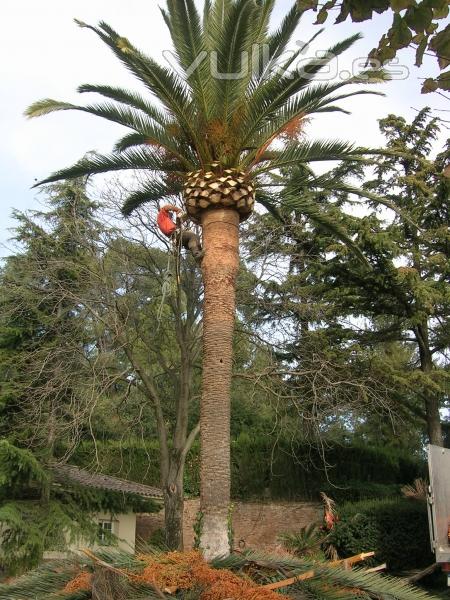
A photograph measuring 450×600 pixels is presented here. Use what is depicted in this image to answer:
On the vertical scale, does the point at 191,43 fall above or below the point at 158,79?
above

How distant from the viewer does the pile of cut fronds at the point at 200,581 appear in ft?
16.5

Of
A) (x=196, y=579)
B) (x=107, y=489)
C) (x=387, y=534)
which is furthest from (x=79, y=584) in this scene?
(x=107, y=489)

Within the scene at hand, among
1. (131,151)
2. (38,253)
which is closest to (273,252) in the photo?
(38,253)

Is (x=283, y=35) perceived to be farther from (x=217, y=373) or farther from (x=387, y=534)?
(x=387, y=534)

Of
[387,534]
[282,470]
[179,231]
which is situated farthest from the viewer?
[282,470]

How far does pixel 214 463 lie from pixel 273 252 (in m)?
9.92

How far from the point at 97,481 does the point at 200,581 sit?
49.9 feet

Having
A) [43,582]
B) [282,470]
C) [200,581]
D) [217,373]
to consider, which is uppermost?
[217,373]

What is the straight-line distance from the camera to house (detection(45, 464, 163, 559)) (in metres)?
16.1

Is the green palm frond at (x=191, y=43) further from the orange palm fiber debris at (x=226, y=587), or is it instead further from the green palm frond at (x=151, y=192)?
the orange palm fiber debris at (x=226, y=587)

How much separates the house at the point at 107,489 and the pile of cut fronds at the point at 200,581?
9287 mm

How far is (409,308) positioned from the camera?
17047mm

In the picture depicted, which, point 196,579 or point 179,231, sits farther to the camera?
point 179,231

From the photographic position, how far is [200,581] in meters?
5.12
